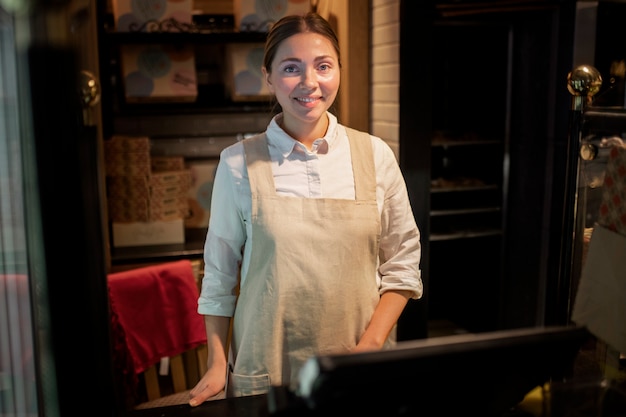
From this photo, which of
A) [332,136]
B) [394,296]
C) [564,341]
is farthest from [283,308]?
[564,341]

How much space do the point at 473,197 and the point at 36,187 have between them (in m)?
3.52

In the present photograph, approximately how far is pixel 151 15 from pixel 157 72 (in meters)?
0.30

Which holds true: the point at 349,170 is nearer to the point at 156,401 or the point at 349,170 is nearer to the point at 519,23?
the point at 156,401

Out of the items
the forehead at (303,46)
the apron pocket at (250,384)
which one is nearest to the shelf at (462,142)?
the forehead at (303,46)

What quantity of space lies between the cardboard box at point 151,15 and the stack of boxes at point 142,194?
21.7 inches

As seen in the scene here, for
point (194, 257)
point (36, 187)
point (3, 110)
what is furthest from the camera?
point (194, 257)

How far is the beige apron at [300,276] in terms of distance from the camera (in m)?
1.61

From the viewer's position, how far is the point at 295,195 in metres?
1.64

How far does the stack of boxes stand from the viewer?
336 centimetres

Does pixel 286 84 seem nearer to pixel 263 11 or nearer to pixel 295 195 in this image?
pixel 295 195

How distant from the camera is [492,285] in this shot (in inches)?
159

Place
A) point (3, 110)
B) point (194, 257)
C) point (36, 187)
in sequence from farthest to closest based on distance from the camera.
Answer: point (194, 257) < point (3, 110) < point (36, 187)

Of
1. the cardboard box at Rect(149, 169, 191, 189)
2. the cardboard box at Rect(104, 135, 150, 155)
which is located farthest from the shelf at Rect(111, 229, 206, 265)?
the cardboard box at Rect(104, 135, 150, 155)

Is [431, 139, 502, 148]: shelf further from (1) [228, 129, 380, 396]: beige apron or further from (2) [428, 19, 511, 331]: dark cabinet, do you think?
→ (1) [228, 129, 380, 396]: beige apron
